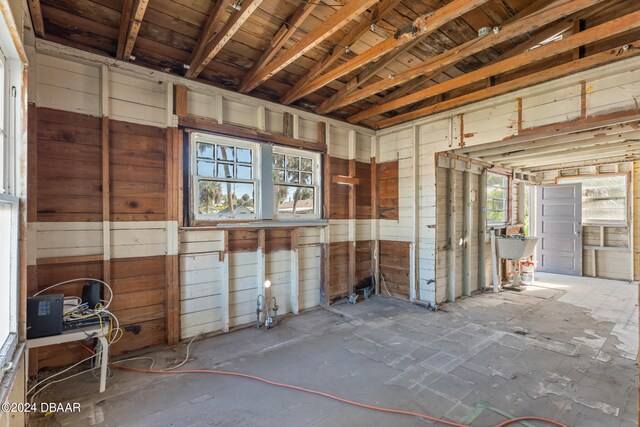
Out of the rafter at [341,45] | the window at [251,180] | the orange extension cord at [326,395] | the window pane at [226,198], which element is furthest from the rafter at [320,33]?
the orange extension cord at [326,395]

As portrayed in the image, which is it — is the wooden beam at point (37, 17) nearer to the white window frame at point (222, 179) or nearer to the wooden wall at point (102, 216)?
the wooden wall at point (102, 216)

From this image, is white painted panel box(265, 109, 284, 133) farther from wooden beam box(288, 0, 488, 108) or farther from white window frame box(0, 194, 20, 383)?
white window frame box(0, 194, 20, 383)

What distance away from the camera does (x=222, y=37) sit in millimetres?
2393

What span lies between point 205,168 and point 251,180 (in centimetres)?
54

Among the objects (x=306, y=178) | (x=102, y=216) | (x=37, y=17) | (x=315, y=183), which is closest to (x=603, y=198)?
(x=315, y=183)

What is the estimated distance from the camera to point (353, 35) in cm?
260

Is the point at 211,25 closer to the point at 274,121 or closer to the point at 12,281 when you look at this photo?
the point at 274,121

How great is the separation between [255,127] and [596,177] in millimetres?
7031

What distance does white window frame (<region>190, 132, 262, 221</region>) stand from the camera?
3139mm

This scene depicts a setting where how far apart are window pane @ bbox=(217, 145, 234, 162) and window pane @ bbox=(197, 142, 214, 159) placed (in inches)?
3.5

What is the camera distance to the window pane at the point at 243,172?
3.46 m

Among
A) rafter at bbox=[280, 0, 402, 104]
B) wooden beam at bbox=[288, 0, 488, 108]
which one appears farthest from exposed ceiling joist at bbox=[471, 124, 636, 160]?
rafter at bbox=[280, 0, 402, 104]

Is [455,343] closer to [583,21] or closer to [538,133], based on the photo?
[538,133]

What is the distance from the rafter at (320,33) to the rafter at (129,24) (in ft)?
3.52
